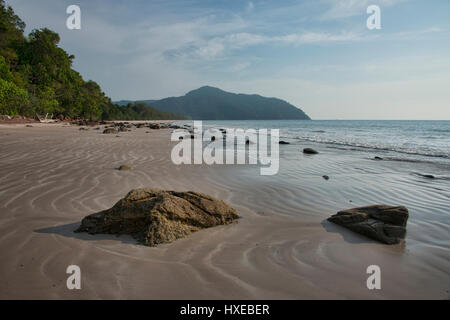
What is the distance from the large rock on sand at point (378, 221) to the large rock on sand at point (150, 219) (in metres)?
1.94

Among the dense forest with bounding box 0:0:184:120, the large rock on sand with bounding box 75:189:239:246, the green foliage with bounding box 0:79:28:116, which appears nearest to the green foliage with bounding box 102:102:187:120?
the dense forest with bounding box 0:0:184:120

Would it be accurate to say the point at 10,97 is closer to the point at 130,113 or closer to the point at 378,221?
the point at 378,221

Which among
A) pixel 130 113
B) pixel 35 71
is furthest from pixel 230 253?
pixel 130 113

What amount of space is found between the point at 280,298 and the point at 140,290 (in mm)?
1151

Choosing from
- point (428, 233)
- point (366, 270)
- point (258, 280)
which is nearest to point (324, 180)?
point (428, 233)

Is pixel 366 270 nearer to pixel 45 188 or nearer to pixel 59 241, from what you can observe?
pixel 59 241

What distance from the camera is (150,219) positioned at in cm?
312

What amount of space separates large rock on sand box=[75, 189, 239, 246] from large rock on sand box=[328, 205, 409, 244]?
1.94 metres

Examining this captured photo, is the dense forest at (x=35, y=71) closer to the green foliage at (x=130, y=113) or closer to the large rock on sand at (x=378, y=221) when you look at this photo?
the large rock on sand at (x=378, y=221)

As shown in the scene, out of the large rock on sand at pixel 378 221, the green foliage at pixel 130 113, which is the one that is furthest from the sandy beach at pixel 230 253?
the green foliage at pixel 130 113

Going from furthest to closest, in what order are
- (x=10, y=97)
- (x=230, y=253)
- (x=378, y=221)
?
(x=10, y=97), (x=378, y=221), (x=230, y=253)

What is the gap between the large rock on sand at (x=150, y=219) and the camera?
10.1ft

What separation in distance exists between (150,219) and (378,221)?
2.99 metres

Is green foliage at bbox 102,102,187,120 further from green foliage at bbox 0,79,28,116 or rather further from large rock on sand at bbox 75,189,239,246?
large rock on sand at bbox 75,189,239,246
